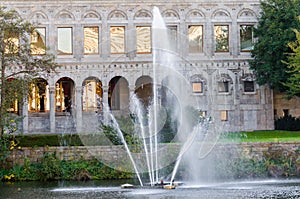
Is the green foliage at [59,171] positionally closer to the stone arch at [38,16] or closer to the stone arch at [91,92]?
the stone arch at [91,92]

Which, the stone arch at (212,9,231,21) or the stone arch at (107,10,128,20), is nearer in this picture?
the stone arch at (107,10,128,20)

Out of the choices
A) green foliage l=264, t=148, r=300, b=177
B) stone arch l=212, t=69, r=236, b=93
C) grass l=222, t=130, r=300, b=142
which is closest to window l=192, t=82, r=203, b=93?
stone arch l=212, t=69, r=236, b=93

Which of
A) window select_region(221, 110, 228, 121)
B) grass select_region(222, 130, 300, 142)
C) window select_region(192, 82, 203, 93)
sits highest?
window select_region(192, 82, 203, 93)

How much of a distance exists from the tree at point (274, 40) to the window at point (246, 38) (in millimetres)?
1499

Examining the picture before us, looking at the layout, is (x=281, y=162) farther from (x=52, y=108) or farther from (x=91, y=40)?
(x=91, y=40)

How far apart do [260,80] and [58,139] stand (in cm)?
1802

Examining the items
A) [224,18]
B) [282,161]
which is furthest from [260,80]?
[282,161]

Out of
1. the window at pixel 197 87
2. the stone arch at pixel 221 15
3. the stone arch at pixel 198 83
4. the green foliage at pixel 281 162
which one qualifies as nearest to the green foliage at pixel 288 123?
the stone arch at pixel 198 83

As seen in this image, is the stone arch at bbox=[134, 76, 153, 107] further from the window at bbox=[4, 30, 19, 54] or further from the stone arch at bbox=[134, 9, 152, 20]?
the window at bbox=[4, 30, 19, 54]

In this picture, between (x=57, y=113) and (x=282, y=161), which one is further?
(x=57, y=113)

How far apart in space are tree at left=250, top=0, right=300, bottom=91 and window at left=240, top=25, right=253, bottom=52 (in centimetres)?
150

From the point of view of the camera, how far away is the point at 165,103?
1465 inches

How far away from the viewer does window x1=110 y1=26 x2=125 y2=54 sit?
146ft

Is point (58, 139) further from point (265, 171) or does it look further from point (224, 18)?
point (224, 18)
